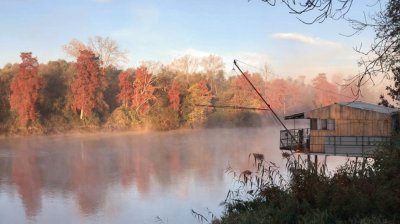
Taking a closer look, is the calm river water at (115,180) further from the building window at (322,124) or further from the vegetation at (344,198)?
the vegetation at (344,198)

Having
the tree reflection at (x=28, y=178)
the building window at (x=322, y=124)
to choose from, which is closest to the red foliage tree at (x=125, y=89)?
the tree reflection at (x=28, y=178)

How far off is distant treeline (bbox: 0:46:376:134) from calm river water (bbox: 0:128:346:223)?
637 cm

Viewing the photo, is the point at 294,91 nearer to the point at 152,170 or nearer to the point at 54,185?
the point at 152,170

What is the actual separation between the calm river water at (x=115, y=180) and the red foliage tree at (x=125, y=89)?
12.2 m

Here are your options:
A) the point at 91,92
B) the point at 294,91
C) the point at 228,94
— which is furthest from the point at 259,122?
the point at 91,92

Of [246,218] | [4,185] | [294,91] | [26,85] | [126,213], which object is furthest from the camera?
[294,91]

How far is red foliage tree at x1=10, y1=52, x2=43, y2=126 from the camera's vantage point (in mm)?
31734

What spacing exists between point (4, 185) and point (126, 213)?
6.21m

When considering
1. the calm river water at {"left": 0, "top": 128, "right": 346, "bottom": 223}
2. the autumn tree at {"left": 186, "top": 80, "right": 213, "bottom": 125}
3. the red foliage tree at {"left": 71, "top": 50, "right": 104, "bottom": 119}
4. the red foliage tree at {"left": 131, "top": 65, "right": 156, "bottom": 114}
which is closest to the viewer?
the calm river water at {"left": 0, "top": 128, "right": 346, "bottom": 223}

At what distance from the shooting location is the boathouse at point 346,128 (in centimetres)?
1388

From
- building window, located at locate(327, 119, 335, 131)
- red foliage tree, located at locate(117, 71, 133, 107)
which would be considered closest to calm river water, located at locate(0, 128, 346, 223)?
building window, located at locate(327, 119, 335, 131)

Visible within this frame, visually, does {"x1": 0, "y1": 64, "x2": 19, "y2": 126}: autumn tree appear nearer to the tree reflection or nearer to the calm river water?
the calm river water

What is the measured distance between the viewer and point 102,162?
1980cm

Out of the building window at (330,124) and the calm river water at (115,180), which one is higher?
the building window at (330,124)
